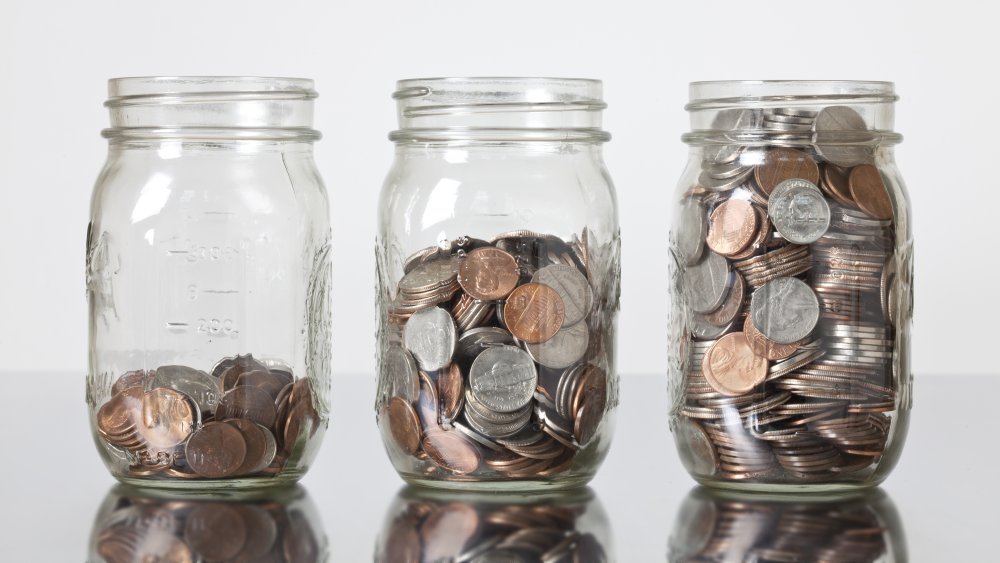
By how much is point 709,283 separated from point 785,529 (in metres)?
0.30

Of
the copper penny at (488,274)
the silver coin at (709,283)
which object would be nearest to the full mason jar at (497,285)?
the copper penny at (488,274)

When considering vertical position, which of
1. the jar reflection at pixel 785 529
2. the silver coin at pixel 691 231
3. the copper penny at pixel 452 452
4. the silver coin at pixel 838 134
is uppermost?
the silver coin at pixel 838 134

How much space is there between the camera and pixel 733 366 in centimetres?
158

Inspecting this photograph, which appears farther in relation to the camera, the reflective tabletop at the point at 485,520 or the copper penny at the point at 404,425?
the copper penny at the point at 404,425

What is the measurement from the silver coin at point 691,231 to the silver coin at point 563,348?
0.49 ft

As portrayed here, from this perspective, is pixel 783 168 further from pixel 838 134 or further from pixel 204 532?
pixel 204 532

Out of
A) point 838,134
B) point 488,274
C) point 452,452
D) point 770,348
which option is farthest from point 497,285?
point 838,134

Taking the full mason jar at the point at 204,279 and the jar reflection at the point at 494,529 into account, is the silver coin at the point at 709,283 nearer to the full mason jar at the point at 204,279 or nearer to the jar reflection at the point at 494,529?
the jar reflection at the point at 494,529

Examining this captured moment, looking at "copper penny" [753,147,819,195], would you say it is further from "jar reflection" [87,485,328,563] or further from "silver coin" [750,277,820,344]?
"jar reflection" [87,485,328,563]

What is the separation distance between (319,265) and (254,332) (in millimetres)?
117

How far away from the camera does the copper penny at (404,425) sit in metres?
1.61

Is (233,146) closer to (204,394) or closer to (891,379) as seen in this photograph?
(204,394)

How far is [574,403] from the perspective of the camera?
1589mm

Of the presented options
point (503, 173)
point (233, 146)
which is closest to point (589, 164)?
point (503, 173)
